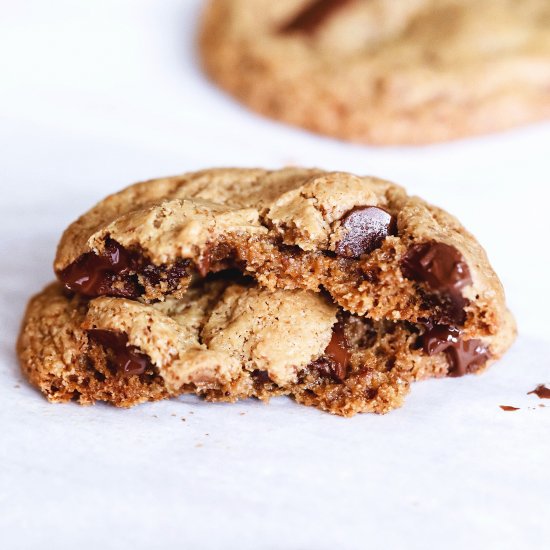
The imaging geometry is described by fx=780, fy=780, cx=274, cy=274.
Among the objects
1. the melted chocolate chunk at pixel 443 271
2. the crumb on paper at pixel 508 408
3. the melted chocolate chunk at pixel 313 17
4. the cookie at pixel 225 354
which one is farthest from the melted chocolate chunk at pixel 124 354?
the melted chocolate chunk at pixel 313 17

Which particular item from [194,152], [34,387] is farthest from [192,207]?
[194,152]

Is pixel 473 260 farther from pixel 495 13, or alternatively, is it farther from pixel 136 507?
pixel 495 13

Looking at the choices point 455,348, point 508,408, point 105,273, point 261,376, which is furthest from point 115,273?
point 508,408

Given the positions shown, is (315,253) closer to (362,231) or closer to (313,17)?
(362,231)

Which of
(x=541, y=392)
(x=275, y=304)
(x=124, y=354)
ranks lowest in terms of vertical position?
(x=541, y=392)

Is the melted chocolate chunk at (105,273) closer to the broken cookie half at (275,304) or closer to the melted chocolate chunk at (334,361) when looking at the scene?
the broken cookie half at (275,304)

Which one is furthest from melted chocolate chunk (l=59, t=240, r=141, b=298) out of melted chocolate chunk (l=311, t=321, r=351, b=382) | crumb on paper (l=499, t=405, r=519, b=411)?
crumb on paper (l=499, t=405, r=519, b=411)
